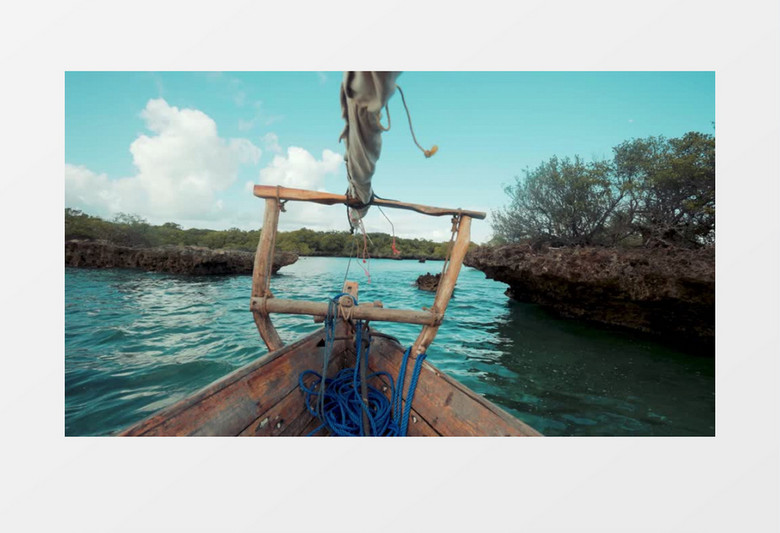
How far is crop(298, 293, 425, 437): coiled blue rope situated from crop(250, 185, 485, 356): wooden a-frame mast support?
0.85ft

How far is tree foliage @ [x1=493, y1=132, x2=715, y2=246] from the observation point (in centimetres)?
767

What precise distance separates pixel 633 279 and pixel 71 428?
34.5 ft

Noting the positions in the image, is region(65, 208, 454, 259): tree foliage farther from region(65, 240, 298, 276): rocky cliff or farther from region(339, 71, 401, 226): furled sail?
region(339, 71, 401, 226): furled sail

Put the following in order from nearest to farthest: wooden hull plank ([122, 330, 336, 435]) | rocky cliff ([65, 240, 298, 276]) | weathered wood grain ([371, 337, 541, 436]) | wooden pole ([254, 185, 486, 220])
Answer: wooden hull plank ([122, 330, 336, 435]) → weathered wood grain ([371, 337, 541, 436]) → wooden pole ([254, 185, 486, 220]) → rocky cliff ([65, 240, 298, 276])

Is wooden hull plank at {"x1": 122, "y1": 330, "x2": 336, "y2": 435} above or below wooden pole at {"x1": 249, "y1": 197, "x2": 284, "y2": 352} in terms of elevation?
below

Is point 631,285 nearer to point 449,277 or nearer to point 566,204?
point 566,204

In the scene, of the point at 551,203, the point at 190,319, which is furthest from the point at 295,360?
the point at 551,203

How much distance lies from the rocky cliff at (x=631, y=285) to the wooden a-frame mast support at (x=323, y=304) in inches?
268

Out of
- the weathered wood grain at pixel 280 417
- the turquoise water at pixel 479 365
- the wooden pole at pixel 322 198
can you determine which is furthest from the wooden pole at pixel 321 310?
the turquoise water at pixel 479 365

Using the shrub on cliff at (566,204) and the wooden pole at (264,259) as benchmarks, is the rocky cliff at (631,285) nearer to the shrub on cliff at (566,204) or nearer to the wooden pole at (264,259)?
the shrub on cliff at (566,204)

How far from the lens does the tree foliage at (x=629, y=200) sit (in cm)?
767

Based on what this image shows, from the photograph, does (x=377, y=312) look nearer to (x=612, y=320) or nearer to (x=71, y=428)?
(x=71, y=428)

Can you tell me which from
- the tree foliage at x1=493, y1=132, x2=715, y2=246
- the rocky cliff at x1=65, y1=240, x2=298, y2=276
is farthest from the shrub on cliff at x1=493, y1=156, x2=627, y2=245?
the rocky cliff at x1=65, y1=240, x2=298, y2=276

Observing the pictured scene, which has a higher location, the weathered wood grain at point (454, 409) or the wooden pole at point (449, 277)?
the wooden pole at point (449, 277)
